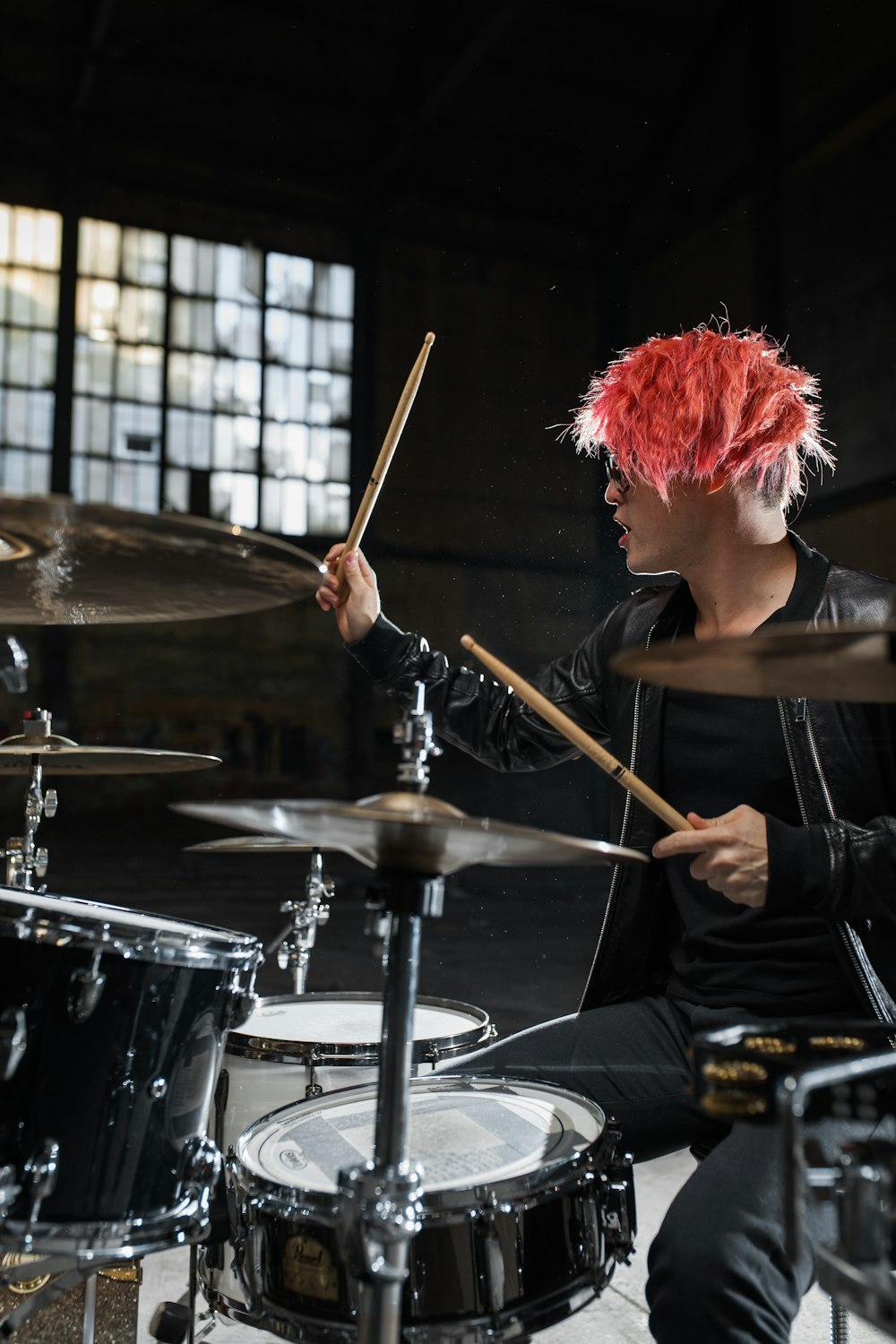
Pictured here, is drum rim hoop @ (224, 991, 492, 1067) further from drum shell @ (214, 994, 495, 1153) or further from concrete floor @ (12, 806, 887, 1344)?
concrete floor @ (12, 806, 887, 1344)

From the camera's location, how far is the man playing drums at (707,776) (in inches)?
48.1

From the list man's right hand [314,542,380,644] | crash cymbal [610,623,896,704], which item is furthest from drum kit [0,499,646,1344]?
man's right hand [314,542,380,644]

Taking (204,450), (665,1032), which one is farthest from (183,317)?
(665,1032)

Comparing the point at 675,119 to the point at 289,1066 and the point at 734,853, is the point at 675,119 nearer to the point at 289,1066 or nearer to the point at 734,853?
the point at 734,853

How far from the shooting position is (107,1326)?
150 cm

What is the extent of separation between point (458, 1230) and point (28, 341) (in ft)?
9.65

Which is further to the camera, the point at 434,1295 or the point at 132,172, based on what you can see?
the point at 132,172

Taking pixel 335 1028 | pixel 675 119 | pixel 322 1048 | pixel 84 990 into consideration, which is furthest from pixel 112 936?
pixel 675 119

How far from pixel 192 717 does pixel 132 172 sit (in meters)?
1.65

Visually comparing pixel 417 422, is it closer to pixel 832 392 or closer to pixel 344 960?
pixel 832 392

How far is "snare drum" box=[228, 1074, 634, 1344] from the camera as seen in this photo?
3.19ft

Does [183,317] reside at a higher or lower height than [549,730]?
higher

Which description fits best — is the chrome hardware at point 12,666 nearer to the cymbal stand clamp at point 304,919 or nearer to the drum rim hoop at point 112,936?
the drum rim hoop at point 112,936

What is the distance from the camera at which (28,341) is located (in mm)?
3223
